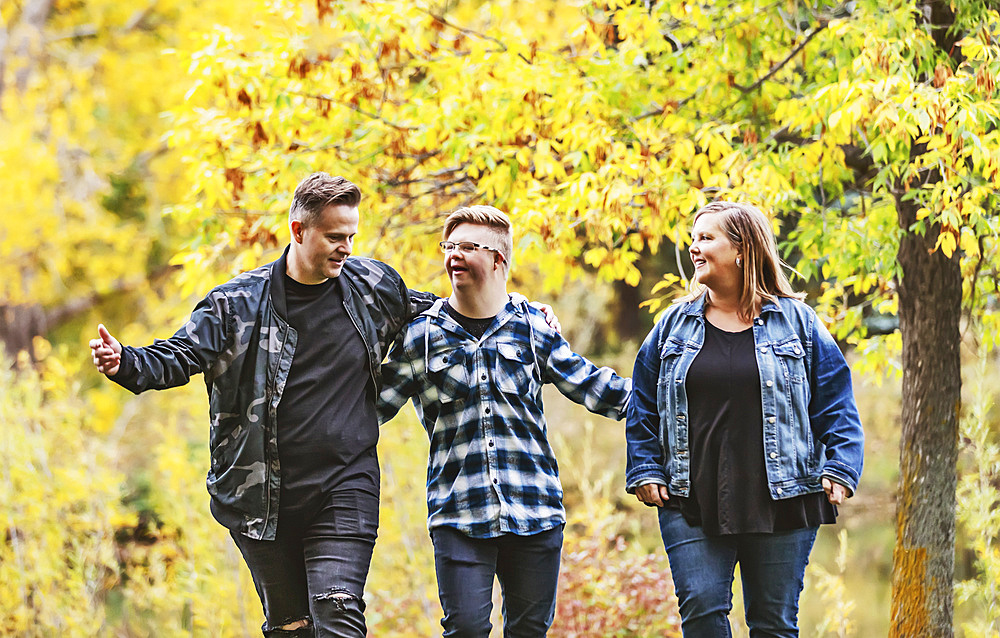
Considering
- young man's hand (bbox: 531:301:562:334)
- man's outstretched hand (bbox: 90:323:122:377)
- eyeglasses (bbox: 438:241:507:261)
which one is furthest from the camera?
young man's hand (bbox: 531:301:562:334)

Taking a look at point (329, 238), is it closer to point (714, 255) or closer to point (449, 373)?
point (449, 373)

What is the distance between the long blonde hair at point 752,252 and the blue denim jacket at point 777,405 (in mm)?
48

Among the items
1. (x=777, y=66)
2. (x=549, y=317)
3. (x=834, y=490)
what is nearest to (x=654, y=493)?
(x=834, y=490)

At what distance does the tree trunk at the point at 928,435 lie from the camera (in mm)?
4656

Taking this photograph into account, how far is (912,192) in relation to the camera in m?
4.24

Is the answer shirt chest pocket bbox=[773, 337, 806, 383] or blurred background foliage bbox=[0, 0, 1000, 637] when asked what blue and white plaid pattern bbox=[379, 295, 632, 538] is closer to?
shirt chest pocket bbox=[773, 337, 806, 383]

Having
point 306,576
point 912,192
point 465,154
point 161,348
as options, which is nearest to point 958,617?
point 912,192

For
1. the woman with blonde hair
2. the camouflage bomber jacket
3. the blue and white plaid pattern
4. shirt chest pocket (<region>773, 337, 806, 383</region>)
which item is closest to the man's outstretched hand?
the camouflage bomber jacket

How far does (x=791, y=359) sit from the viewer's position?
296cm

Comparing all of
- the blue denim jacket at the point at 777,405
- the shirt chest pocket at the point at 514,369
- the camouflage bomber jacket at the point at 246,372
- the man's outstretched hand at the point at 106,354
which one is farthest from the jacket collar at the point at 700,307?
the man's outstretched hand at the point at 106,354

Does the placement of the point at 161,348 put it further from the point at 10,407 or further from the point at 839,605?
the point at 10,407

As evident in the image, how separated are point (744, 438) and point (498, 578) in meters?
0.84

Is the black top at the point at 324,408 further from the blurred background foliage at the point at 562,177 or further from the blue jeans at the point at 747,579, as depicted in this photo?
the blurred background foliage at the point at 562,177

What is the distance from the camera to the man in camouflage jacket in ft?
9.89
